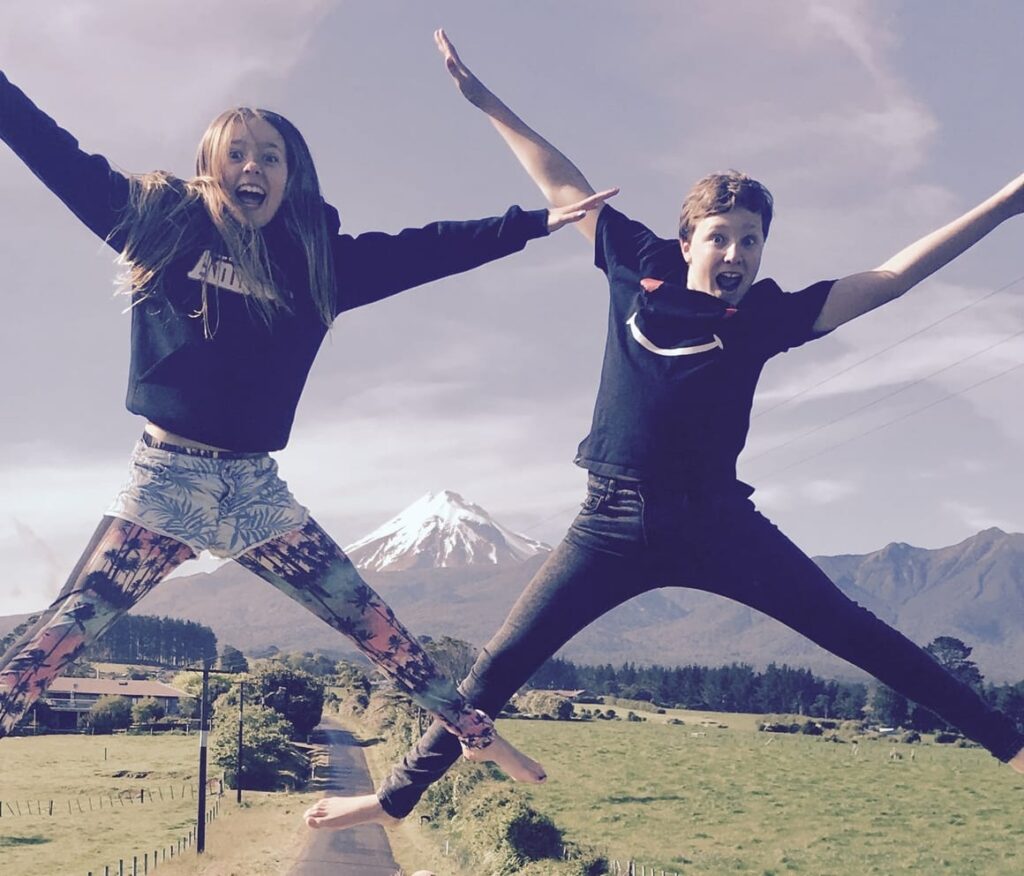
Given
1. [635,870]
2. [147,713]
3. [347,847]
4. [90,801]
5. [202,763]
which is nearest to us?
[202,763]

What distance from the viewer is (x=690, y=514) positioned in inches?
241

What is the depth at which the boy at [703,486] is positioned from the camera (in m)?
6.07

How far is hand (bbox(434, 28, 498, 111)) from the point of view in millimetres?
6785

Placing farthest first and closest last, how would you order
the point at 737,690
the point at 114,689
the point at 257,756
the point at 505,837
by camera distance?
1. the point at 737,690
2. the point at 114,689
3. the point at 257,756
4. the point at 505,837

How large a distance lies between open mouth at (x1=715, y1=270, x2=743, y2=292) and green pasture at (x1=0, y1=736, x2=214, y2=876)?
6332 centimetres

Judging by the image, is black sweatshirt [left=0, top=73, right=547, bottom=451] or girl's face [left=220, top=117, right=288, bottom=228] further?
girl's face [left=220, top=117, right=288, bottom=228]

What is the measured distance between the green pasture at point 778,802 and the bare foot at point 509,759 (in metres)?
67.0

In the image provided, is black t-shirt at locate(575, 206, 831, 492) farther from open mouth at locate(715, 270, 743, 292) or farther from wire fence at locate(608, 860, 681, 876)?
wire fence at locate(608, 860, 681, 876)

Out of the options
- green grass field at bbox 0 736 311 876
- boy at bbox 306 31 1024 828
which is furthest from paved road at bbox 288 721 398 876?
boy at bbox 306 31 1024 828

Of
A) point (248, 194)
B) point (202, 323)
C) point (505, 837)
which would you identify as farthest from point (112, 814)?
point (248, 194)

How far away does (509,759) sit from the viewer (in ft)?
20.5

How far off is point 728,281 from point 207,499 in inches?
131

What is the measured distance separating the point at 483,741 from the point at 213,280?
9.95ft

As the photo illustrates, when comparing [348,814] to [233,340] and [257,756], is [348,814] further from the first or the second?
[257,756]
